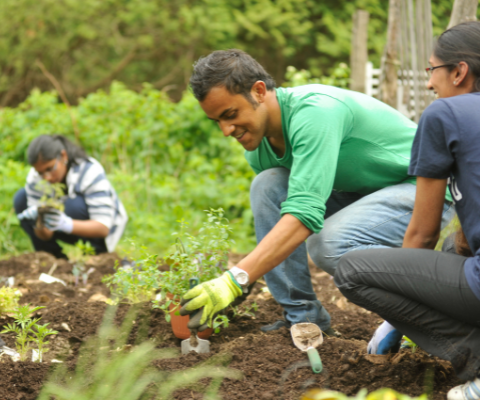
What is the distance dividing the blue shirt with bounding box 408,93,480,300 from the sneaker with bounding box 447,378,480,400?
27cm

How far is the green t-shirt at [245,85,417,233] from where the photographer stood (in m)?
1.93

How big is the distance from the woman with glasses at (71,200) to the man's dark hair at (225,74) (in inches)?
87.2

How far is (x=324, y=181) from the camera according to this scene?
6.36 ft

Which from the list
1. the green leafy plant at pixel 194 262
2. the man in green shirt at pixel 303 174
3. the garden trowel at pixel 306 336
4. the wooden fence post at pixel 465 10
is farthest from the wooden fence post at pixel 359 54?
the garden trowel at pixel 306 336

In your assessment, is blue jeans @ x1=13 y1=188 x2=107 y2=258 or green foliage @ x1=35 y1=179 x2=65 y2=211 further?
blue jeans @ x1=13 y1=188 x2=107 y2=258

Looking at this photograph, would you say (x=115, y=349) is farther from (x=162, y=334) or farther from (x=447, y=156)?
(x=447, y=156)

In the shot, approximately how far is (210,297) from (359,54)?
403 centimetres

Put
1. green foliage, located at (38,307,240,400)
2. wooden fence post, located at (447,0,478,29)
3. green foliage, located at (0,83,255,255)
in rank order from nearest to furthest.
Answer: green foliage, located at (38,307,240,400) < wooden fence post, located at (447,0,478,29) < green foliage, located at (0,83,255,255)

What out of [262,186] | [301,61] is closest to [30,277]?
[262,186]

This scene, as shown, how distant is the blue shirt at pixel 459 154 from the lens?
1.50 metres

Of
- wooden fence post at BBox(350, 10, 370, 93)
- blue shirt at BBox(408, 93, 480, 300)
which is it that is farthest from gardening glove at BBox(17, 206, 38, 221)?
blue shirt at BBox(408, 93, 480, 300)

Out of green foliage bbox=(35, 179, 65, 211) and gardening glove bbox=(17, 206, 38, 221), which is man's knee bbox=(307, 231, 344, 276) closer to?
green foliage bbox=(35, 179, 65, 211)

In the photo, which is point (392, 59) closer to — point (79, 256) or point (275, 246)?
point (79, 256)

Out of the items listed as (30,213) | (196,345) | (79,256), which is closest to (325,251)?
(196,345)
